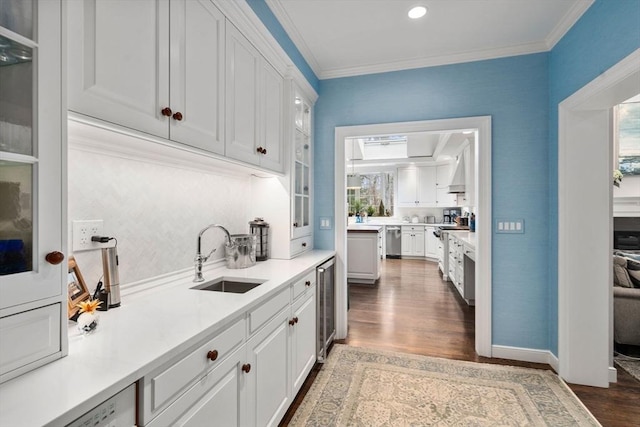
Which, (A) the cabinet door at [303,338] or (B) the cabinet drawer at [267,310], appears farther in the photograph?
(A) the cabinet door at [303,338]

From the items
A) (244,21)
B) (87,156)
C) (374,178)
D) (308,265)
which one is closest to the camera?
(87,156)

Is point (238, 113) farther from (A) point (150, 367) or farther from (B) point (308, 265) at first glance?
(A) point (150, 367)

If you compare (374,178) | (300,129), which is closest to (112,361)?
(300,129)

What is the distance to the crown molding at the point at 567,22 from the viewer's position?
2.10 m

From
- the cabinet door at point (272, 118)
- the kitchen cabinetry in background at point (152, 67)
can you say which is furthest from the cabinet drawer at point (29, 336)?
the cabinet door at point (272, 118)

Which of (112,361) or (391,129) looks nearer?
(112,361)

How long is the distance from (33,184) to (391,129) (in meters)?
2.71

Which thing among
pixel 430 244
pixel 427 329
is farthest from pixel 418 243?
pixel 427 329

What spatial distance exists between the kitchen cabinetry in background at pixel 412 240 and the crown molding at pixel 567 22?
5.61 meters

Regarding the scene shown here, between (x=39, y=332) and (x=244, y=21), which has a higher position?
Result: (x=244, y=21)

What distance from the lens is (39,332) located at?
81 centimetres

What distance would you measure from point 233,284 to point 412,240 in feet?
21.9

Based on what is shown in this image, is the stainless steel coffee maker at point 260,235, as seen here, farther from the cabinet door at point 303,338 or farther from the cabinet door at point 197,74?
the cabinet door at point 197,74

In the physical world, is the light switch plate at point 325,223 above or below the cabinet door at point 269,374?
above
